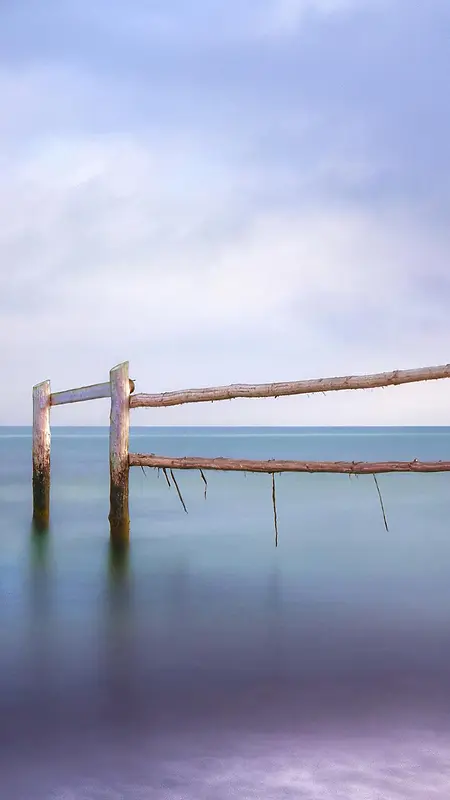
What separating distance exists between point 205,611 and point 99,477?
1794 cm

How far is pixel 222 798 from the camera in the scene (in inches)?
118

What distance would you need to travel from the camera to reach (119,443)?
852cm

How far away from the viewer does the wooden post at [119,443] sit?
27.8ft

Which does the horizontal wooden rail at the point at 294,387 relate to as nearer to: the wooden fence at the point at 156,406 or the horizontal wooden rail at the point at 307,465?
the wooden fence at the point at 156,406

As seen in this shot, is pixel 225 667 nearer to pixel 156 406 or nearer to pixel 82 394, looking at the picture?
pixel 156 406

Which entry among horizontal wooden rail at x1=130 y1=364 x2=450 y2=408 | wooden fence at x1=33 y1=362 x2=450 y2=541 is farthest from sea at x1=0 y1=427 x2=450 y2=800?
horizontal wooden rail at x1=130 y1=364 x2=450 y2=408

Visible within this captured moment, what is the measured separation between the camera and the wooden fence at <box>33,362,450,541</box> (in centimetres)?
717

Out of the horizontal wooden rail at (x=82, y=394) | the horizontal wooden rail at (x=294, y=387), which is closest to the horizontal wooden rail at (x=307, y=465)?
the horizontal wooden rail at (x=294, y=387)

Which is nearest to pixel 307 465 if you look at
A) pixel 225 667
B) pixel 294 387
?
pixel 294 387

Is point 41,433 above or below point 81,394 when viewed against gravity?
below

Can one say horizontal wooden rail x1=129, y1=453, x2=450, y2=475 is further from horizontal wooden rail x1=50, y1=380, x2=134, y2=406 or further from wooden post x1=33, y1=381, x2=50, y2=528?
wooden post x1=33, y1=381, x2=50, y2=528

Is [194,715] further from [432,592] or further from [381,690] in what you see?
[432,592]

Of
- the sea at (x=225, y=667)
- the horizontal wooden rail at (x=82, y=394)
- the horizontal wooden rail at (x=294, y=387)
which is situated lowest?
the sea at (x=225, y=667)

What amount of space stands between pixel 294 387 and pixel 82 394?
319 centimetres
